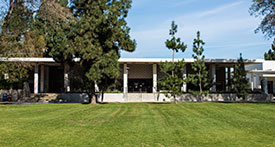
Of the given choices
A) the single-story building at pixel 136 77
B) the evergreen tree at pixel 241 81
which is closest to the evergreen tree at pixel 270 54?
the single-story building at pixel 136 77

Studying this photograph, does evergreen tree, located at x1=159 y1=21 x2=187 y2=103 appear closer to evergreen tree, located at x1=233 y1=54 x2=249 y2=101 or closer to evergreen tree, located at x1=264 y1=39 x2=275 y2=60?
evergreen tree, located at x1=233 y1=54 x2=249 y2=101

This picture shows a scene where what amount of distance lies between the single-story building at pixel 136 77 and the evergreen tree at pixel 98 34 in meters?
8.82

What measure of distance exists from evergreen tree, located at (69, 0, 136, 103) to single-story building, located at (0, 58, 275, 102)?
8.82 m

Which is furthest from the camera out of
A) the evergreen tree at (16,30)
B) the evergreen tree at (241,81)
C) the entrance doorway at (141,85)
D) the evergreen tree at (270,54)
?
the evergreen tree at (270,54)

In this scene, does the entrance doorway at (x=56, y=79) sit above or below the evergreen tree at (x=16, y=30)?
below

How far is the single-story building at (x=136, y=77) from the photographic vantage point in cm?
3256

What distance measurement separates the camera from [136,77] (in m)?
38.5

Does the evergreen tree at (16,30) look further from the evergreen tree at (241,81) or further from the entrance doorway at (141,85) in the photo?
the entrance doorway at (141,85)

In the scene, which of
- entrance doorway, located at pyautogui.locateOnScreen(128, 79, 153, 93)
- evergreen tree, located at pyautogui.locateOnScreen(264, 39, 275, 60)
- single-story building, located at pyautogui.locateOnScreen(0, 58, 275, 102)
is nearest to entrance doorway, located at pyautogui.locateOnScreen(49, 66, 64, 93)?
single-story building, located at pyautogui.locateOnScreen(0, 58, 275, 102)

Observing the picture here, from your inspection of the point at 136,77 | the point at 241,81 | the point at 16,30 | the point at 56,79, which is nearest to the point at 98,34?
the point at 16,30

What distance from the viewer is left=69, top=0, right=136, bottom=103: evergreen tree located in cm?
2219

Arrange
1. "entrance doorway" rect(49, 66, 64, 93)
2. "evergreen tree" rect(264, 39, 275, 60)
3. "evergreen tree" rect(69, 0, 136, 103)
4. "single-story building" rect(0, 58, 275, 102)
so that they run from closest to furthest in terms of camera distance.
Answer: "evergreen tree" rect(69, 0, 136, 103) < "single-story building" rect(0, 58, 275, 102) < "entrance doorway" rect(49, 66, 64, 93) < "evergreen tree" rect(264, 39, 275, 60)

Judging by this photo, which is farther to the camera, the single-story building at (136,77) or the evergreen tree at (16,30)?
the single-story building at (136,77)

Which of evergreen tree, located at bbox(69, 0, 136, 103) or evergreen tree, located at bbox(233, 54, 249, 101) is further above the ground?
evergreen tree, located at bbox(69, 0, 136, 103)
